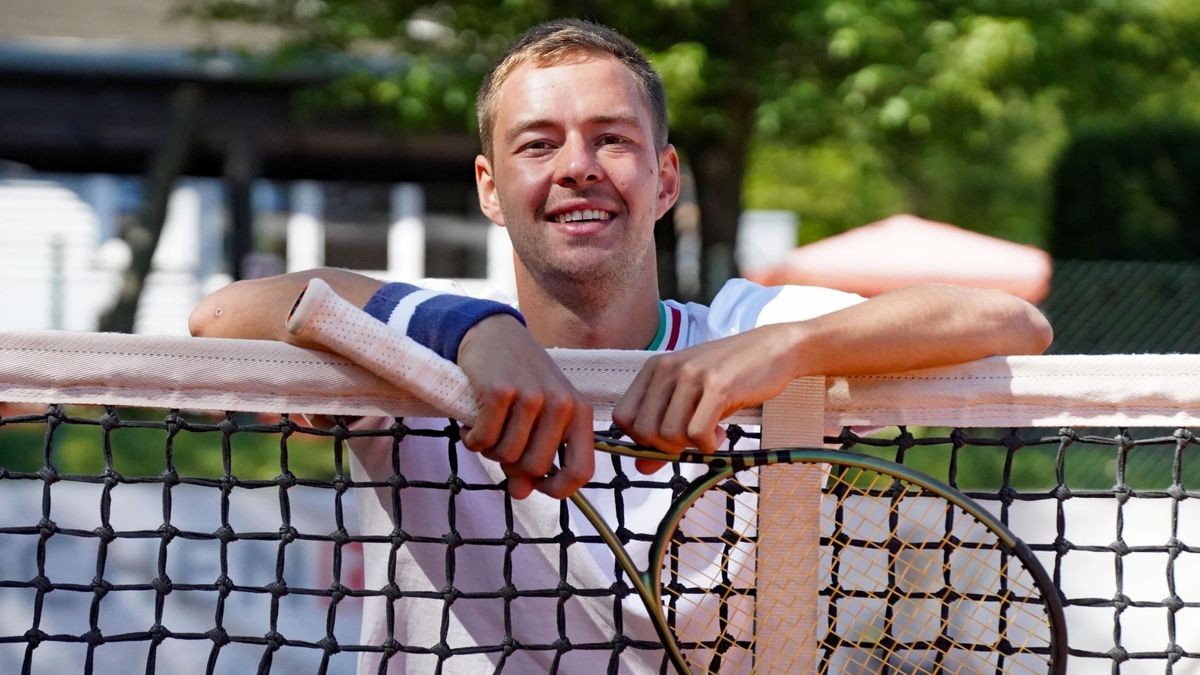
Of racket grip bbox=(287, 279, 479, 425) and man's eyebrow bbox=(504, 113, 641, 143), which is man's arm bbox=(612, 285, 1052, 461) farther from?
man's eyebrow bbox=(504, 113, 641, 143)

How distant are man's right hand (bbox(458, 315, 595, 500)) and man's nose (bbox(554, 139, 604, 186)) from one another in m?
0.83

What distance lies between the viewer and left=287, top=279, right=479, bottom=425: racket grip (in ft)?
6.17

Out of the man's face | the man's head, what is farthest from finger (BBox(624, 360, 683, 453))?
the man's head

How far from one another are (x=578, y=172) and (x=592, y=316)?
294mm

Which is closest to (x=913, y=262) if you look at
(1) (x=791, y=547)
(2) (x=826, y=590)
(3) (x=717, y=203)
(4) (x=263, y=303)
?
(3) (x=717, y=203)

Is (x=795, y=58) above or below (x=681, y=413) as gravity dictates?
above

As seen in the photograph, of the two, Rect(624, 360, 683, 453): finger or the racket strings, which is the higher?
Rect(624, 360, 683, 453): finger

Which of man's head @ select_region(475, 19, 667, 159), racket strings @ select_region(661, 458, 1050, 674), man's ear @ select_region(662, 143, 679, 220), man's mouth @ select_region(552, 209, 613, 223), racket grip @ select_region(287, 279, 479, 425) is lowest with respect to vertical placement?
racket strings @ select_region(661, 458, 1050, 674)

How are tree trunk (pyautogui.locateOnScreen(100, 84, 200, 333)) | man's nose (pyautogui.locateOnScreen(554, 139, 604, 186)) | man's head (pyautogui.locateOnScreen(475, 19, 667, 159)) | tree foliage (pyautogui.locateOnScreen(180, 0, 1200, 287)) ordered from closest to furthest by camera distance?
1. man's nose (pyautogui.locateOnScreen(554, 139, 604, 186))
2. man's head (pyautogui.locateOnScreen(475, 19, 667, 159))
3. tree foliage (pyautogui.locateOnScreen(180, 0, 1200, 287))
4. tree trunk (pyautogui.locateOnScreen(100, 84, 200, 333))

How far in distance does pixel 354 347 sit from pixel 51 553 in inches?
181

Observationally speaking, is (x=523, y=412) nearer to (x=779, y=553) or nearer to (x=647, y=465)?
(x=647, y=465)

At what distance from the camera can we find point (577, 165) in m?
2.67

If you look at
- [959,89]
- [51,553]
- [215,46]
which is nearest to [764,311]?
[51,553]

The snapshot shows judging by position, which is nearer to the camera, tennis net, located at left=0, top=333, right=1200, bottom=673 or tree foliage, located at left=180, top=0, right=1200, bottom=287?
tennis net, located at left=0, top=333, right=1200, bottom=673
